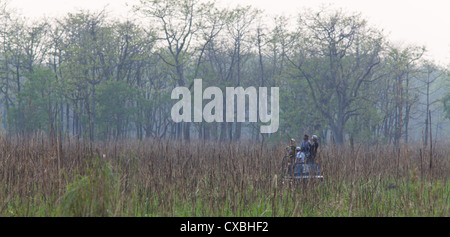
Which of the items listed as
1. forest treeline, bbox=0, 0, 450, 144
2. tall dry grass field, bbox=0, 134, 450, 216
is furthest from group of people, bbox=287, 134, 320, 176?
forest treeline, bbox=0, 0, 450, 144

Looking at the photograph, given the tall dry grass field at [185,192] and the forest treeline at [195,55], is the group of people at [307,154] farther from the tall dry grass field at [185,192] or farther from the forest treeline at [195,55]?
the forest treeline at [195,55]

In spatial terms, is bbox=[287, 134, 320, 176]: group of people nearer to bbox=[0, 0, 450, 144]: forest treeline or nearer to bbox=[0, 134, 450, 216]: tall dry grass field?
bbox=[0, 134, 450, 216]: tall dry grass field

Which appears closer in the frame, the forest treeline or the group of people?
the group of people

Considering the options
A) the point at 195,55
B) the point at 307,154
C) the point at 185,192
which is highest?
the point at 195,55

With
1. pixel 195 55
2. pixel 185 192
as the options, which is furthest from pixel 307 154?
pixel 195 55

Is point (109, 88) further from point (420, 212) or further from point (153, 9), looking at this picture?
point (420, 212)

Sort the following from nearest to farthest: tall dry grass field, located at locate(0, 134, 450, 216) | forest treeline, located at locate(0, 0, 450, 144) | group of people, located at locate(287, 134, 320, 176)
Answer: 1. tall dry grass field, located at locate(0, 134, 450, 216)
2. group of people, located at locate(287, 134, 320, 176)
3. forest treeline, located at locate(0, 0, 450, 144)

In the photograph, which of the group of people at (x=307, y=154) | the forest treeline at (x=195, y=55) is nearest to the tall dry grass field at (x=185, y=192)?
the group of people at (x=307, y=154)

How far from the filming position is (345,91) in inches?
1107

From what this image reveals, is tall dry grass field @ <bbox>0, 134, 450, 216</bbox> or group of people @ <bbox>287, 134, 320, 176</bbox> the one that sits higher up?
group of people @ <bbox>287, 134, 320, 176</bbox>

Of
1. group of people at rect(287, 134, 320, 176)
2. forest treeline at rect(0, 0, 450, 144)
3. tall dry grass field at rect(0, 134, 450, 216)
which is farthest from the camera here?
forest treeline at rect(0, 0, 450, 144)

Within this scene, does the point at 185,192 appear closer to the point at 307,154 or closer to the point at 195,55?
the point at 307,154
